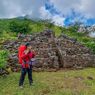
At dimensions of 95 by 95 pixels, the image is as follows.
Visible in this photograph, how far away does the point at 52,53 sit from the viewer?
72.6ft

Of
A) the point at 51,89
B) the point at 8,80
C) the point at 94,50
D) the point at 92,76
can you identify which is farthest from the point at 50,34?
the point at 51,89

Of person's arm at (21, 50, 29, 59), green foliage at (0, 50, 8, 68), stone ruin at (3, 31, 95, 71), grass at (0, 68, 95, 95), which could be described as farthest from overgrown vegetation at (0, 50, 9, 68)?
person's arm at (21, 50, 29, 59)

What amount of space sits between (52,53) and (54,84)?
5845mm

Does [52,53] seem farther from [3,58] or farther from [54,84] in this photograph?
[54,84]

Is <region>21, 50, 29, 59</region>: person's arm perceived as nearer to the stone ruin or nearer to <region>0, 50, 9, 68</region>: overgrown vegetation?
<region>0, 50, 9, 68</region>: overgrown vegetation

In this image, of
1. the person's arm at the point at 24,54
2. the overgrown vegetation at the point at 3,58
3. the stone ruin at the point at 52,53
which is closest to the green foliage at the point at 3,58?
the overgrown vegetation at the point at 3,58

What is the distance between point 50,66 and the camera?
21312 mm

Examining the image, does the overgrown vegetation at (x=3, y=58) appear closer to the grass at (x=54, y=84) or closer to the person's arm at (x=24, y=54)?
the grass at (x=54, y=84)

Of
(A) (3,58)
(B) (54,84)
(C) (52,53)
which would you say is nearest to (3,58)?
(A) (3,58)

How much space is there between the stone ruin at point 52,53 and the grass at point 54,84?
1302 millimetres

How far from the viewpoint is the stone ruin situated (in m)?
21.0

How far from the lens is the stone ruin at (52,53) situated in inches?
827

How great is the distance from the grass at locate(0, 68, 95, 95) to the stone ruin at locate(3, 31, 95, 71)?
4.27 ft

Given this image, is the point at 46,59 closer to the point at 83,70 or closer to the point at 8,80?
the point at 83,70
